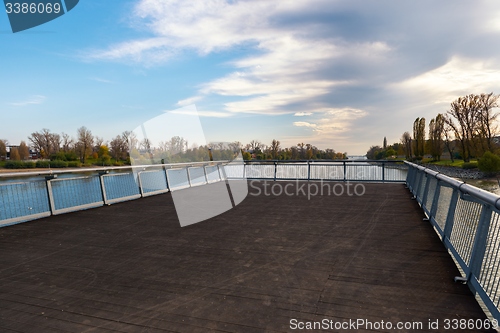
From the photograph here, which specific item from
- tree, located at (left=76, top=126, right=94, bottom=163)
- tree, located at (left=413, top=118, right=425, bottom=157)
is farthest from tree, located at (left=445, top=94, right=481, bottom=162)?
tree, located at (left=76, top=126, right=94, bottom=163)

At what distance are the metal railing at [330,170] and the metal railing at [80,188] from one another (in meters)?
3.45

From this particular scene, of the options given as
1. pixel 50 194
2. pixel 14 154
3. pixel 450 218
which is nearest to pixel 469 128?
pixel 450 218

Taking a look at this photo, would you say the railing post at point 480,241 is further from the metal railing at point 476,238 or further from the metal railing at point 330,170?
the metal railing at point 330,170

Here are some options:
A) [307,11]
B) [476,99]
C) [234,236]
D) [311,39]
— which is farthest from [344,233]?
[476,99]

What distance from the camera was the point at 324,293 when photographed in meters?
2.74

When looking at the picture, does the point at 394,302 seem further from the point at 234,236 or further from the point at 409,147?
the point at 409,147

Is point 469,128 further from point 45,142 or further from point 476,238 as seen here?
point 45,142

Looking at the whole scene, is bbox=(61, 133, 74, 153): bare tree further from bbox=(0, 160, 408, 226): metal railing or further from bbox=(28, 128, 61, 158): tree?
bbox=(0, 160, 408, 226): metal railing

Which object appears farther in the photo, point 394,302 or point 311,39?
point 311,39

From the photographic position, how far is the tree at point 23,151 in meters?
44.7

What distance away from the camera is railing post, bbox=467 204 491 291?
258cm

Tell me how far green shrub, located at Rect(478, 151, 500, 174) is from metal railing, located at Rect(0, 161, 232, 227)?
A: 34.6 meters

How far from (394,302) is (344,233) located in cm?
231

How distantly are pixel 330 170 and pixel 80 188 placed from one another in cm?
998
